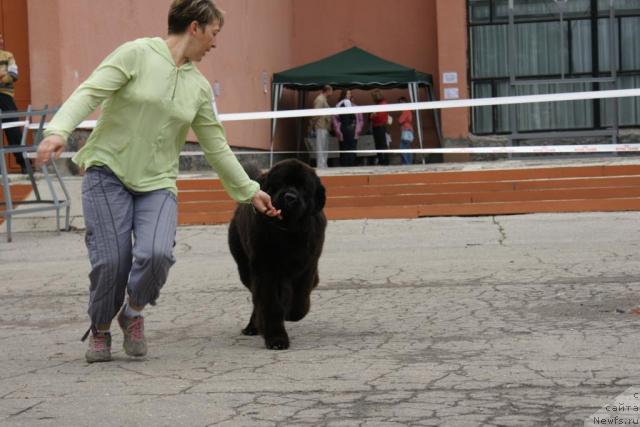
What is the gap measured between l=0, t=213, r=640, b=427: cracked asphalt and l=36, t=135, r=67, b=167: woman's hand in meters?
1.07

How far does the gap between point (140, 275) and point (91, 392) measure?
0.80m

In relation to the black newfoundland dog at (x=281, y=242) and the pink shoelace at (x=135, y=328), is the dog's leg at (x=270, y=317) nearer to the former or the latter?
the black newfoundland dog at (x=281, y=242)

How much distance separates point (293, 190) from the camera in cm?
648

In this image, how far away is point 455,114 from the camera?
27391 mm

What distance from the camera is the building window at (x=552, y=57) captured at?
2680 cm

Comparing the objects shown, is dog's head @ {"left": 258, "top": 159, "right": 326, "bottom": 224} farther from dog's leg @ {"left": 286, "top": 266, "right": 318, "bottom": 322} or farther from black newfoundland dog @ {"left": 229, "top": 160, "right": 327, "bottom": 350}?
dog's leg @ {"left": 286, "top": 266, "right": 318, "bottom": 322}

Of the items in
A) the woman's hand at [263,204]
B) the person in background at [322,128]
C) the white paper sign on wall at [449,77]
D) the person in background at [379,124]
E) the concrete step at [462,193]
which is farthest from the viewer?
the white paper sign on wall at [449,77]

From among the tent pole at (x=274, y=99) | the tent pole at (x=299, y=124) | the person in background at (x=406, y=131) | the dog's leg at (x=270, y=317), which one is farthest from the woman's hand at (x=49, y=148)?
the tent pole at (x=299, y=124)

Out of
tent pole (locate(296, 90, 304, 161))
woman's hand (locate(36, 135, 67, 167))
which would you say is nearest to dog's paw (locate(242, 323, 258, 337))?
woman's hand (locate(36, 135, 67, 167))

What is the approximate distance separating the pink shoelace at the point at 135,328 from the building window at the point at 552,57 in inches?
827

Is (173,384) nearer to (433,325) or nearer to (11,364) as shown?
(11,364)

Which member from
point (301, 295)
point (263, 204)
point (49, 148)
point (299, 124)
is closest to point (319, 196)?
point (263, 204)

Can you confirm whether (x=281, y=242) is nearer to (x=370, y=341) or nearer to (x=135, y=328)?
(x=370, y=341)

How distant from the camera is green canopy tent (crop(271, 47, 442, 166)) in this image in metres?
26.1
